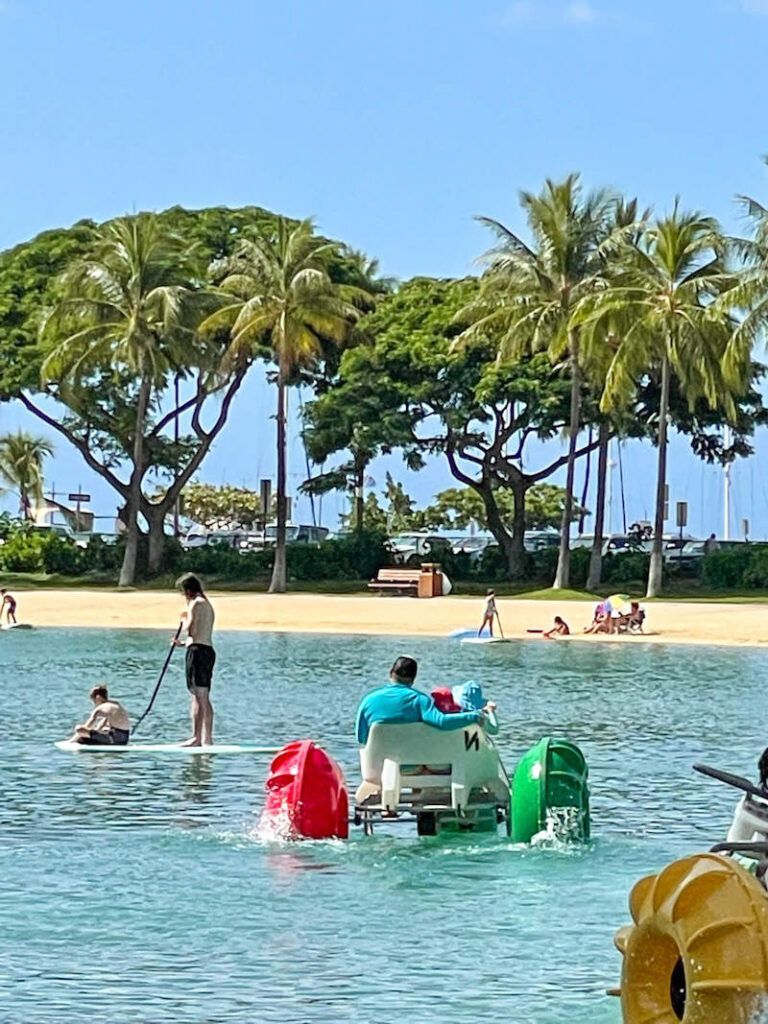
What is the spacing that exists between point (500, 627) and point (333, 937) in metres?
31.5

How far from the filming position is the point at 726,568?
5741 centimetres

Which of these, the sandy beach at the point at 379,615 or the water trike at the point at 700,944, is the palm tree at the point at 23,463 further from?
the water trike at the point at 700,944

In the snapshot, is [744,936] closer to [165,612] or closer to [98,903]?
[98,903]

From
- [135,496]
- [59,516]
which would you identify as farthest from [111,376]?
[59,516]

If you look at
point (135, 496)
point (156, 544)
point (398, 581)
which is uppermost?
point (135, 496)

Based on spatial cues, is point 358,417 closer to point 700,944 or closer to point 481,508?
point 481,508

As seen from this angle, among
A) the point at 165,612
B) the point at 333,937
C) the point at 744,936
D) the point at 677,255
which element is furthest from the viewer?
the point at 677,255

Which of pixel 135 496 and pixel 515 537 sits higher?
pixel 135 496

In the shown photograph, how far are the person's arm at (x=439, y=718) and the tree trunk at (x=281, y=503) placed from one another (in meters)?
44.4

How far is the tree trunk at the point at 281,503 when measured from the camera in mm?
58250

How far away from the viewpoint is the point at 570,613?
48.6 meters

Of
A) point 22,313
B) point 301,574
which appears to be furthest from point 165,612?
point 22,313

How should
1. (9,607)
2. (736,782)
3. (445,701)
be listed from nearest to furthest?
(736,782) → (445,701) → (9,607)

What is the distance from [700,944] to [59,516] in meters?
89.6
